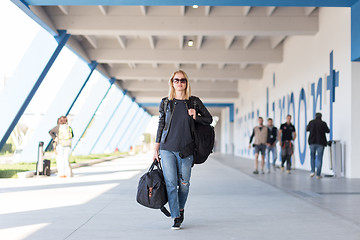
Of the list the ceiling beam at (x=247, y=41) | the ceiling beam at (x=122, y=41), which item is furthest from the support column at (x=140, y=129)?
the ceiling beam at (x=247, y=41)

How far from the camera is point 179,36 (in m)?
17.4

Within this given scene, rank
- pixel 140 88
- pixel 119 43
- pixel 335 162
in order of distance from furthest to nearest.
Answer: pixel 140 88 < pixel 119 43 < pixel 335 162

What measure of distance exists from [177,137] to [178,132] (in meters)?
0.05

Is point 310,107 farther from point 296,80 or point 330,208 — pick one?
point 330,208

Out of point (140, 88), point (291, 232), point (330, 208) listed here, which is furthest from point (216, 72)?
point (291, 232)

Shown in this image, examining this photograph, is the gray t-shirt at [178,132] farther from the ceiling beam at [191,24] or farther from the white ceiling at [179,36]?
the ceiling beam at [191,24]

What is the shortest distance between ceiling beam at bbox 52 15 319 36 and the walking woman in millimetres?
9348

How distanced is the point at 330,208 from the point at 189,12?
9.04m

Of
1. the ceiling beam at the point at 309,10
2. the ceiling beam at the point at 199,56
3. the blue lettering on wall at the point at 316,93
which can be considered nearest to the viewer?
the ceiling beam at the point at 309,10

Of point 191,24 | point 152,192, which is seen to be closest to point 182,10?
point 191,24

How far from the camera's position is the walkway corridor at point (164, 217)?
4.37 meters

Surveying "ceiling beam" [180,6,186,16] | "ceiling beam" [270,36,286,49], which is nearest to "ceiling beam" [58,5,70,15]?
"ceiling beam" [180,6,186,16]

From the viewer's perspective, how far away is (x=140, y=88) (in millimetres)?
28484

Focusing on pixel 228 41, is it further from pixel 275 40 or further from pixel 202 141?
pixel 202 141
